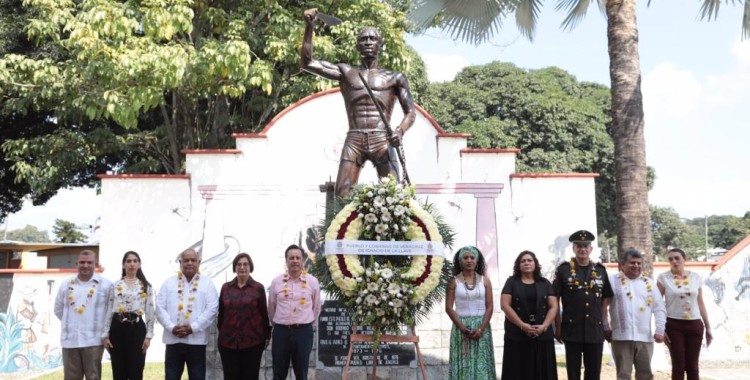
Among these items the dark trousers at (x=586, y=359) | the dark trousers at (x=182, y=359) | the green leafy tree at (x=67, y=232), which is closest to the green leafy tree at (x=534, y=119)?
the dark trousers at (x=586, y=359)

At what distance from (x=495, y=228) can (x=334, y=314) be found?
6.02m

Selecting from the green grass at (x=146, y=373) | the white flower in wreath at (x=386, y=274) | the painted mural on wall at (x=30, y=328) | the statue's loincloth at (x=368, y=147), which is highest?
the statue's loincloth at (x=368, y=147)

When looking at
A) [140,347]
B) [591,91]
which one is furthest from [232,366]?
[591,91]

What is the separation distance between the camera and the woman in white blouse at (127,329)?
19.0 ft

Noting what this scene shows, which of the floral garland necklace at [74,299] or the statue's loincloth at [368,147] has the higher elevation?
the statue's loincloth at [368,147]

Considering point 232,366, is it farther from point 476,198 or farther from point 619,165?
point 476,198

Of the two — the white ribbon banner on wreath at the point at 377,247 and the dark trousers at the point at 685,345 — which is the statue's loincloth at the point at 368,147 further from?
the dark trousers at the point at 685,345

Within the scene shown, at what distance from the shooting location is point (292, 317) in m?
5.75

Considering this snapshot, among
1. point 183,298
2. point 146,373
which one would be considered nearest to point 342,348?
point 183,298

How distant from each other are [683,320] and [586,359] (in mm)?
1175

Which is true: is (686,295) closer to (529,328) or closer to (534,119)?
(529,328)

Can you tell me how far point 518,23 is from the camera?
439 inches

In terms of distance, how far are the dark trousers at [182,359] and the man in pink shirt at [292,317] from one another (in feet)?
2.07

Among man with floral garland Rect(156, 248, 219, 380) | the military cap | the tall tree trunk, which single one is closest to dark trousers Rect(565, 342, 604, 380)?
the military cap
